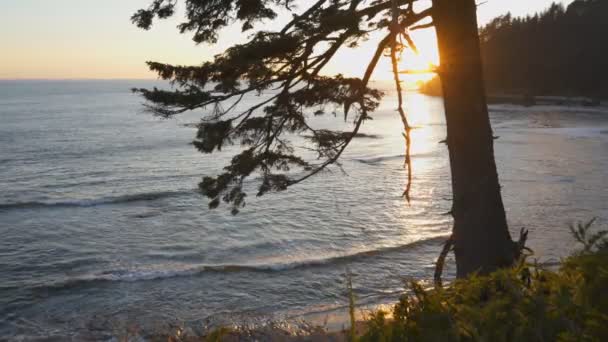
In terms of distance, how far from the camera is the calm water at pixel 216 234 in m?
9.28

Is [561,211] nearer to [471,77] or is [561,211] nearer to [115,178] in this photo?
[471,77]

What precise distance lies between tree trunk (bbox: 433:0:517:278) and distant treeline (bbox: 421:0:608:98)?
2613 inches

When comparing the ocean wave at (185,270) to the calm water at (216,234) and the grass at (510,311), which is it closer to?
the calm water at (216,234)

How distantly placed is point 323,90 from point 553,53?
73.0 metres

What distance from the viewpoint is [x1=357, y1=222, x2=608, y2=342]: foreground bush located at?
1.61m

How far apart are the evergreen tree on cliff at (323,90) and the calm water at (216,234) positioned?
4.27 meters

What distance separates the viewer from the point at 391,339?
5.68 feet

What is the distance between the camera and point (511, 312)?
1676 mm

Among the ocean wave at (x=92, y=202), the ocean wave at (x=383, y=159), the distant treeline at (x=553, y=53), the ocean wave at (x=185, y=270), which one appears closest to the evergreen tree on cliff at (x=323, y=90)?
the ocean wave at (x=185, y=270)

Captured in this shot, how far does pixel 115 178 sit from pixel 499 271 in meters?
22.6

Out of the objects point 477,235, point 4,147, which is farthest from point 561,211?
point 4,147

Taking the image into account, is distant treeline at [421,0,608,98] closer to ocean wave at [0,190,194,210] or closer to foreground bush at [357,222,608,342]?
ocean wave at [0,190,194,210]

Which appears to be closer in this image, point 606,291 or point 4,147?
→ point 606,291

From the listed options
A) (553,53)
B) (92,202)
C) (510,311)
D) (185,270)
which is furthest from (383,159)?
(553,53)
